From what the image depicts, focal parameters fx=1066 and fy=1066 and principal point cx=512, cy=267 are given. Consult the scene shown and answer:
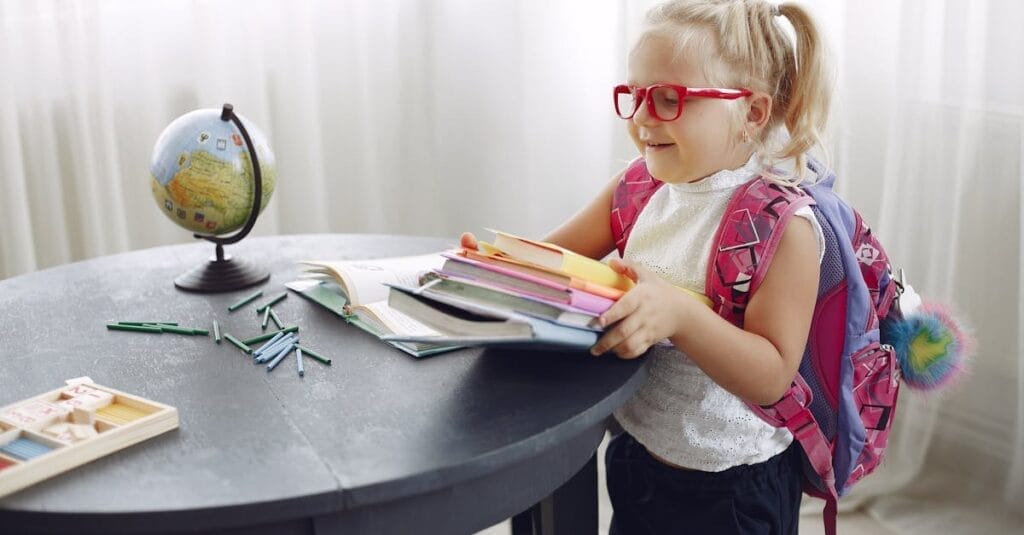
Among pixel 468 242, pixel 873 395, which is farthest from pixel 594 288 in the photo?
A: pixel 873 395

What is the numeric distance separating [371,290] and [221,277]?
0.25 meters

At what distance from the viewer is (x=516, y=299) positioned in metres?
1.10

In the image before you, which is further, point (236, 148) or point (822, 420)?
point (236, 148)

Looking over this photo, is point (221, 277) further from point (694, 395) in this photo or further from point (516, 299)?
point (694, 395)

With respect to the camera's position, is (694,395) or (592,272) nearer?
(592,272)

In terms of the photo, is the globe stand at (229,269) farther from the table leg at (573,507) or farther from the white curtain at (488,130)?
the white curtain at (488,130)

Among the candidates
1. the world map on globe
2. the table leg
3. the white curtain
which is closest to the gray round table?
the table leg

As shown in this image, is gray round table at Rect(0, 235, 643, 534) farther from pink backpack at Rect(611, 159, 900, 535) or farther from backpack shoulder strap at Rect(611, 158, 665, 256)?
backpack shoulder strap at Rect(611, 158, 665, 256)

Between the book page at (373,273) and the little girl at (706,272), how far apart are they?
0.15m

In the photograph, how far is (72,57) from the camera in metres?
2.27

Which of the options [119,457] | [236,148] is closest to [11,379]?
[119,457]

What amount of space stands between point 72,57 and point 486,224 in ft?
3.19

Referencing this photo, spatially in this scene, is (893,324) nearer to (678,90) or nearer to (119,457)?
(678,90)

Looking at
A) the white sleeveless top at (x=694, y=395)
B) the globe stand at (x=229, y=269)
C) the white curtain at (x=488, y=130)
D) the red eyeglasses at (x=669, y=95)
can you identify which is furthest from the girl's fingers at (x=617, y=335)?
the white curtain at (x=488, y=130)
